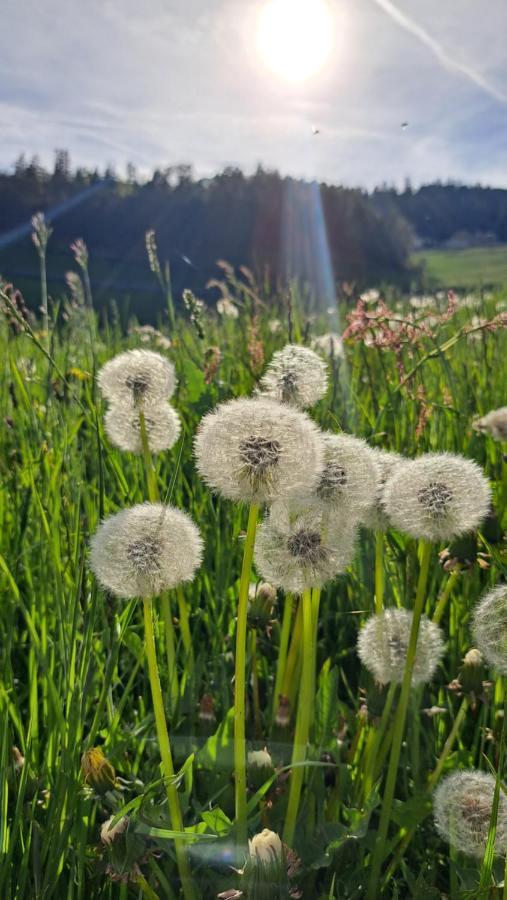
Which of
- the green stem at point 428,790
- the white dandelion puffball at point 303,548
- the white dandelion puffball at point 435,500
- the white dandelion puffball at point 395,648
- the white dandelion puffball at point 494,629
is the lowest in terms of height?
the green stem at point 428,790

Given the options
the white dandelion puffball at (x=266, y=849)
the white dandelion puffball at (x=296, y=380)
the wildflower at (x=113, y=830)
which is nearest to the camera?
the white dandelion puffball at (x=266, y=849)

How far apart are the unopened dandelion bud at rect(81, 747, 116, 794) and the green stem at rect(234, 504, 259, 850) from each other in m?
0.26

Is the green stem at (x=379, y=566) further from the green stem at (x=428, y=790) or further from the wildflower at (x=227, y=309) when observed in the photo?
the wildflower at (x=227, y=309)

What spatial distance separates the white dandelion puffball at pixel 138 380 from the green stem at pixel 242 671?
489 mm

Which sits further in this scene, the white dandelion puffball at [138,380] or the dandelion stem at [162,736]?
the white dandelion puffball at [138,380]

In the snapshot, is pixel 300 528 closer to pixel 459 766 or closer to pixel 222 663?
pixel 222 663

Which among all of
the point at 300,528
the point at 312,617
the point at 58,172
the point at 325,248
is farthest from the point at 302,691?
the point at 58,172

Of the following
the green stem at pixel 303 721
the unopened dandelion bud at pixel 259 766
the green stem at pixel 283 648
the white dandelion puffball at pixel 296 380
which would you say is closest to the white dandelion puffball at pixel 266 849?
the green stem at pixel 303 721

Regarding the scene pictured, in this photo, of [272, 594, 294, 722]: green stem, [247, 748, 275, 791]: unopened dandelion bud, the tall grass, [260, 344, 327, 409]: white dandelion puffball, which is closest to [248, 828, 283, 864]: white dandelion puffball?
the tall grass

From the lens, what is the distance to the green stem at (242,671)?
1.04 meters

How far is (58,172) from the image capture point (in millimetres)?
71000

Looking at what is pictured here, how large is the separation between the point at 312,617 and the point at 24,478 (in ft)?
4.22

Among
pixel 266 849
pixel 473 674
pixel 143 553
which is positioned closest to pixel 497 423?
pixel 473 674

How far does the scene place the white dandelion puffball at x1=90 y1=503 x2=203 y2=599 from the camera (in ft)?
3.57
